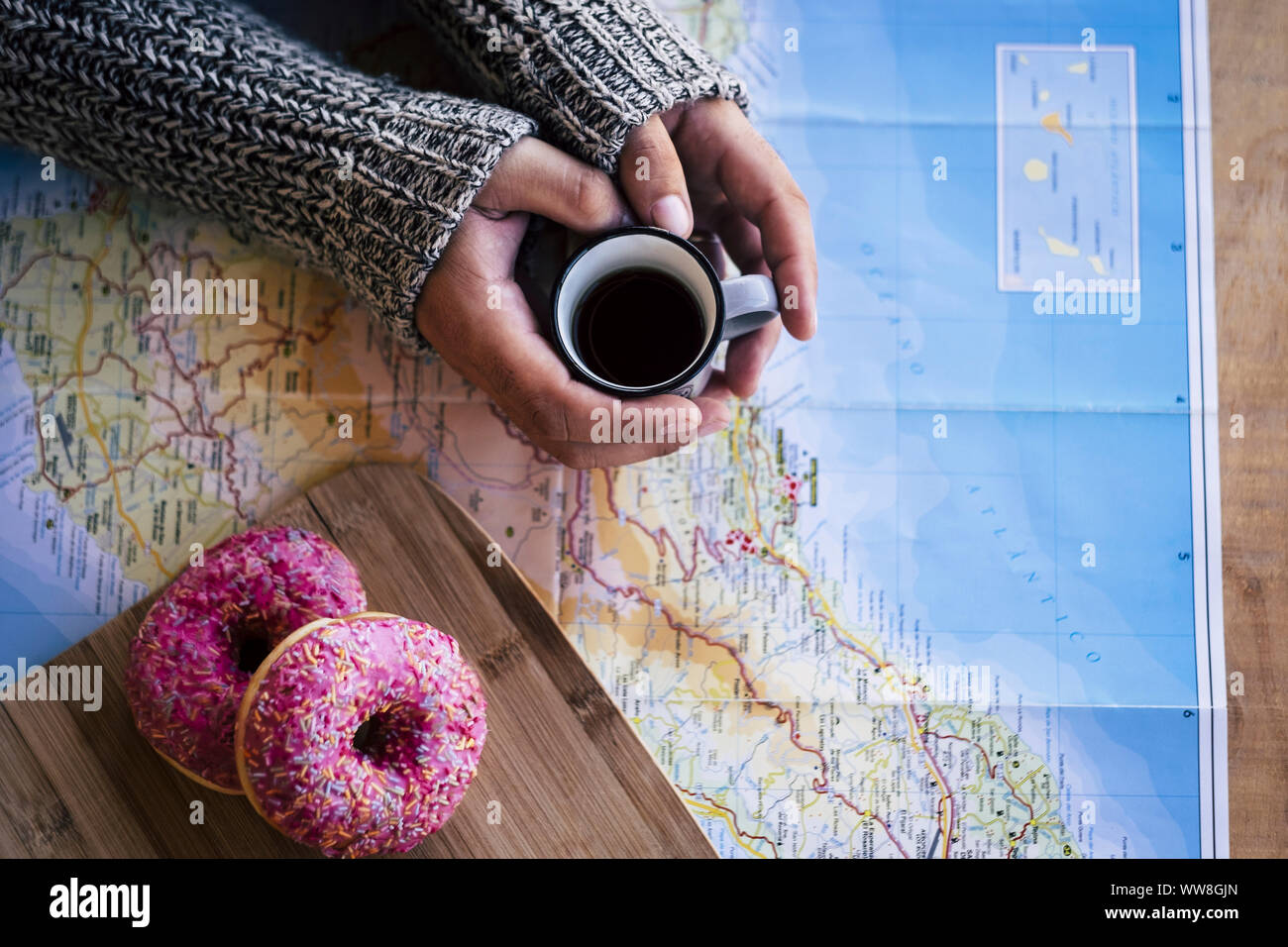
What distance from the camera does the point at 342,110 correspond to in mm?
706

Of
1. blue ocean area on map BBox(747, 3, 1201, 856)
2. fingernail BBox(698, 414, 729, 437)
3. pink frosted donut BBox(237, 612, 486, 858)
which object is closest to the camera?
pink frosted donut BBox(237, 612, 486, 858)

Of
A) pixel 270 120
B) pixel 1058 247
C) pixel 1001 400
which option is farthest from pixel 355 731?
pixel 1058 247

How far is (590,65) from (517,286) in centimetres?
18

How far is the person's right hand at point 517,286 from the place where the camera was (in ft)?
2.21

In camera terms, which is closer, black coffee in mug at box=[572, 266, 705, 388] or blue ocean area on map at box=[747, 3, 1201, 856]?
black coffee in mug at box=[572, 266, 705, 388]

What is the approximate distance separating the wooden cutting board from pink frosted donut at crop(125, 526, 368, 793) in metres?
0.06

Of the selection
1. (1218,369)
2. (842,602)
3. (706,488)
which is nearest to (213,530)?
Answer: (706,488)

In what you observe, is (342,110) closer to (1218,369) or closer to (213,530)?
(213,530)

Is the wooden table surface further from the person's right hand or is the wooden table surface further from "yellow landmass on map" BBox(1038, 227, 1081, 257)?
the person's right hand

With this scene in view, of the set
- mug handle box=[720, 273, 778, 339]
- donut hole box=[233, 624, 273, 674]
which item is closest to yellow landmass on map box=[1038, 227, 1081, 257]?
mug handle box=[720, 273, 778, 339]

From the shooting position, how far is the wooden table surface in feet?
2.68

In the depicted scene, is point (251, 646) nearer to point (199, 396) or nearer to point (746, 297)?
point (199, 396)

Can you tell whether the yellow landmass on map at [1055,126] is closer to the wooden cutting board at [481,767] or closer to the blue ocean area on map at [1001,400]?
the blue ocean area on map at [1001,400]

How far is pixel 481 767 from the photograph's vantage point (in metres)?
0.77
